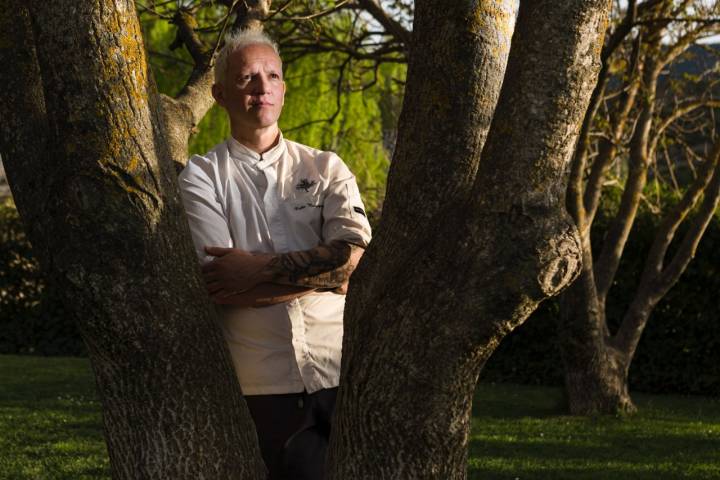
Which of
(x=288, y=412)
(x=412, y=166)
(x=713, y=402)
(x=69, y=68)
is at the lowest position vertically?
(x=713, y=402)

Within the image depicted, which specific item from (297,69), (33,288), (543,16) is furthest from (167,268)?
(297,69)

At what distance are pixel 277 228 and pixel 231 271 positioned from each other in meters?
0.32

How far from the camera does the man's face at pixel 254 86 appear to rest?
332 centimetres

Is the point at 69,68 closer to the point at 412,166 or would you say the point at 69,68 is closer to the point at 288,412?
the point at 412,166

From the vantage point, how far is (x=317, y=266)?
3.16 meters

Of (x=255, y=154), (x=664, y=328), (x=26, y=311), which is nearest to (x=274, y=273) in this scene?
(x=255, y=154)

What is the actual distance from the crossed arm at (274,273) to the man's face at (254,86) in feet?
1.62

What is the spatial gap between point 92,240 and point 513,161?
3.67 feet

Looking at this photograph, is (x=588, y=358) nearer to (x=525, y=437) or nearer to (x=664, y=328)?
(x=525, y=437)

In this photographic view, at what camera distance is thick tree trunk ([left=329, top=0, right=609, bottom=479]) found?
2.54 meters

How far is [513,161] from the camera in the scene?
2564mm

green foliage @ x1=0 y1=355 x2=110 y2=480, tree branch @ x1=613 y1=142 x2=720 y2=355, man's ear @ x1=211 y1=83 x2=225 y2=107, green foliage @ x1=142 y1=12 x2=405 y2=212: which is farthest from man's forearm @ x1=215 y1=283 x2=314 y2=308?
green foliage @ x1=142 y1=12 x2=405 y2=212

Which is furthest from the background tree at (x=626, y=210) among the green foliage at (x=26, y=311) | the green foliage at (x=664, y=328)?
the green foliage at (x=26, y=311)

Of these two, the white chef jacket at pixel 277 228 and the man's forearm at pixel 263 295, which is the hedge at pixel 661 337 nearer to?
the white chef jacket at pixel 277 228
